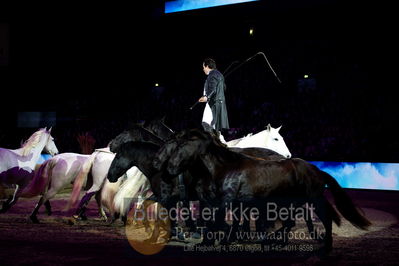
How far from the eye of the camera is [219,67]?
677 inches

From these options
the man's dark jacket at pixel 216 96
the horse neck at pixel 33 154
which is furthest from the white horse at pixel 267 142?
the horse neck at pixel 33 154

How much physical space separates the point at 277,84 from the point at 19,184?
32.5ft

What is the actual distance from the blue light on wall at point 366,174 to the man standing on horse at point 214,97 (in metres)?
6.16

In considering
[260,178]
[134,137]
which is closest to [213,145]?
[260,178]

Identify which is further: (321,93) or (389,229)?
(321,93)

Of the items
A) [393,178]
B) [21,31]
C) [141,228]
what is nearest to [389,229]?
[141,228]

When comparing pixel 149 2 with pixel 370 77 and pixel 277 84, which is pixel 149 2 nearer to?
pixel 277 84

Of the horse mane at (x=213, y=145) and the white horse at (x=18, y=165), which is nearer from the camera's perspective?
the horse mane at (x=213, y=145)

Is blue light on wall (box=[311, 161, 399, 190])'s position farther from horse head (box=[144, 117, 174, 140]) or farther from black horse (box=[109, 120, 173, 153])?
black horse (box=[109, 120, 173, 153])

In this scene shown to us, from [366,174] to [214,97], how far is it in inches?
257

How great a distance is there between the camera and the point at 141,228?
A: 6305mm

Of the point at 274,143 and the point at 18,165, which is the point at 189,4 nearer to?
the point at 18,165

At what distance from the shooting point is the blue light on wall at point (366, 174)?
1120 centimetres

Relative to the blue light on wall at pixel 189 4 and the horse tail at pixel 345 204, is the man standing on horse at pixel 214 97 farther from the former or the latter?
the blue light on wall at pixel 189 4
